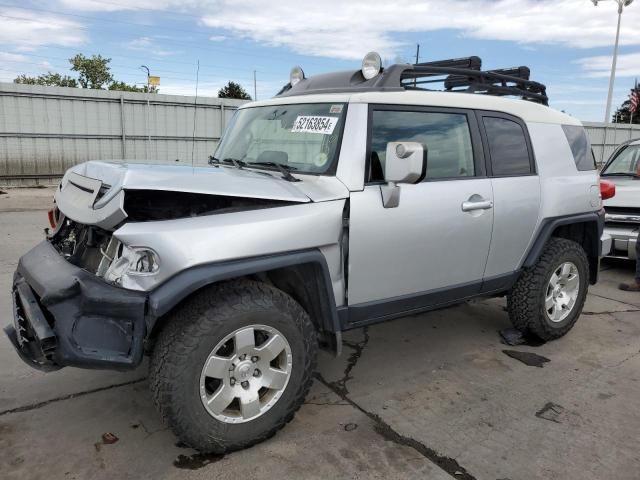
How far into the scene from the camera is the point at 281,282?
296cm

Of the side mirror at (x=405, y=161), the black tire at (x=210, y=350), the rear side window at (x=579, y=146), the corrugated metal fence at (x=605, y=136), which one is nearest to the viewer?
the black tire at (x=210, y=350)

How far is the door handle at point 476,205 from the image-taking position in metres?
3.43

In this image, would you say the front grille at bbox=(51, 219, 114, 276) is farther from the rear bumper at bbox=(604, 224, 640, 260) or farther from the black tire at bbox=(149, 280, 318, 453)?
the rear bumper at bbox=(604, 224, 640, 260)

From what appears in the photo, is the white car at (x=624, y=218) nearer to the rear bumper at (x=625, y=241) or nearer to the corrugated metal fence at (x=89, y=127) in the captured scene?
the rear bumper at (x=625, y=241)

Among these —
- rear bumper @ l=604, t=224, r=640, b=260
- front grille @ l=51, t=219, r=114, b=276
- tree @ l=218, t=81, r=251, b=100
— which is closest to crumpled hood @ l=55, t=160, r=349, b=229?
front grille @ l=51, t=219, r=114, b=276

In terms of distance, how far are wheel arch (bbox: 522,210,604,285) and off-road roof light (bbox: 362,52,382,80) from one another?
180 centimetres

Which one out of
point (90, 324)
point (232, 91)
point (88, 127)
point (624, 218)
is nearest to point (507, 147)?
point (90, 324)

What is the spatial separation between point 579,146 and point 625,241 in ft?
9.25

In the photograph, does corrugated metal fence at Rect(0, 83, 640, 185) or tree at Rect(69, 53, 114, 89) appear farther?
tree at Rect(69, 53, 114, 89)

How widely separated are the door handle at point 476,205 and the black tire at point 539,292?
0.88 m

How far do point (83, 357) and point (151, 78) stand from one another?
399 cm

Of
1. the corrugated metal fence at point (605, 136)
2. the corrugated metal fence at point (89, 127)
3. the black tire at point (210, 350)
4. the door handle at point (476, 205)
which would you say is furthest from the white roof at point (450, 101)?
the corrugated metal fence at point (605, 136)

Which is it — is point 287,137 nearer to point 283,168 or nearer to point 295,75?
point 283,168

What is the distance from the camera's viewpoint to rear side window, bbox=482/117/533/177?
147 inches
